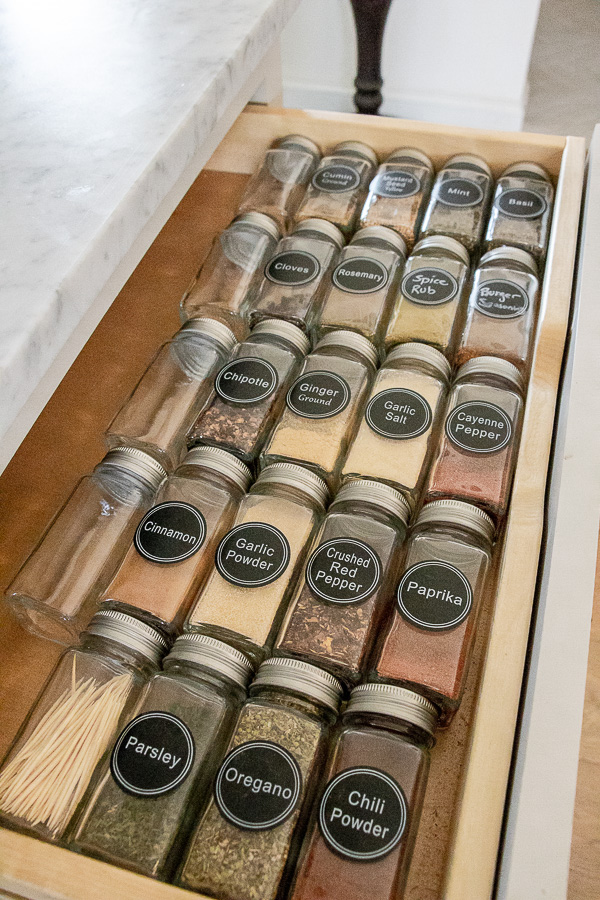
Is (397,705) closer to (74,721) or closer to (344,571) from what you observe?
(344,571)

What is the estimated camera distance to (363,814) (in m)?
0.57

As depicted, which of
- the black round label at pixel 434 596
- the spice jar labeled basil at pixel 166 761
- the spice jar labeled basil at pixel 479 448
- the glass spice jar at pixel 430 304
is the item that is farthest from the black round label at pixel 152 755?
the glass spice jar at pixel 430 304

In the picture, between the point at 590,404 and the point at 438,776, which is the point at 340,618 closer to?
the point at 438,776

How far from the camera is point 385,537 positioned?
2.44ft

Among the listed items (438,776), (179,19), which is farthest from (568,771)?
(179,19)

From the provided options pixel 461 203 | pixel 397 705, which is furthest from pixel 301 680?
pixel 461 203

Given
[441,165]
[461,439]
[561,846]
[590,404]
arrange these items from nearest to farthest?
[561,846], [590,404], [461,439], [441,165]

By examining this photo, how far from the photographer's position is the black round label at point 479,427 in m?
0.78

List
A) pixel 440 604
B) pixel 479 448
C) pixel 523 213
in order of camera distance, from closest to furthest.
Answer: pixel 440 604
pixel 479 448
pixel 523 213

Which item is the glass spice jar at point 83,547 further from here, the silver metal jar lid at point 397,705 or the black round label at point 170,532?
the silver metal jar lid at point 397,705

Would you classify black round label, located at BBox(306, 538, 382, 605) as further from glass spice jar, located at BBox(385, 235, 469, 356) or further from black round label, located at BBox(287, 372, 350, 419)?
glass spice jar, located at BBox(385, 235, 469, 356)

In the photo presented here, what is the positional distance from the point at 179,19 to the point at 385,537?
70cm

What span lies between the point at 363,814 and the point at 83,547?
0.39 metres

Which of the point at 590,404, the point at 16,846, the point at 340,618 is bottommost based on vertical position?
the point at 16,846
